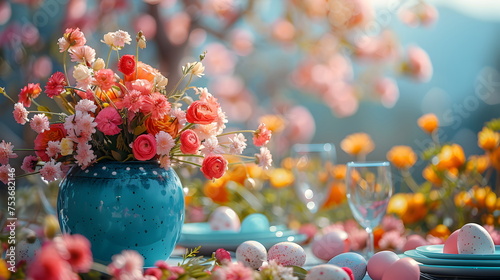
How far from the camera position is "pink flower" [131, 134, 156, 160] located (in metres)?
0.78

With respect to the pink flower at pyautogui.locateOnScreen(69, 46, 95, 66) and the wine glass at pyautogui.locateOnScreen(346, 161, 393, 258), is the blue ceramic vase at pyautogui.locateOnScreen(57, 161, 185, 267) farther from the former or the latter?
the wine glass at pyautogui.locateOnScreen(346, 161, 393, 258)

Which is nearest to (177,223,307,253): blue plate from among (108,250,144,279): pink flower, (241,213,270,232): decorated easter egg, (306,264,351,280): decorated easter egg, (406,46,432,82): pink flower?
(241,213,270,232): decorated easter egg

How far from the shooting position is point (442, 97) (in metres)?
3.77

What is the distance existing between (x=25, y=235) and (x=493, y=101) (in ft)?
10.7

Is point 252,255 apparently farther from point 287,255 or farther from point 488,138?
point 488,138

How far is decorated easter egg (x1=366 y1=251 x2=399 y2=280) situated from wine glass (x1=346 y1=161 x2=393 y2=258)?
204 millimetres

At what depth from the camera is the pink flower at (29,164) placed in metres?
0.84

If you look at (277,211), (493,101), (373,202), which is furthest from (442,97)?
(373,202)

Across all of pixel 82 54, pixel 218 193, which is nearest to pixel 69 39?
pixel 82 54

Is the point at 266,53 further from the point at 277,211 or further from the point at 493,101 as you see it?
the point at 277,211

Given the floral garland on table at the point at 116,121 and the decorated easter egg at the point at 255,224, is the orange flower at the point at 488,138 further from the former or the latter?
the floral garland on table at the point at 116,121

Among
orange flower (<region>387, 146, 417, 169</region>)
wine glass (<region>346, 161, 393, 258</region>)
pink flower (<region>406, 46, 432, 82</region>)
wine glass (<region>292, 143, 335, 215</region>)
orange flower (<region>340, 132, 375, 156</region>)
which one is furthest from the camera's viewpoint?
pink flower (<region>406, 46, 432, 82</region>)

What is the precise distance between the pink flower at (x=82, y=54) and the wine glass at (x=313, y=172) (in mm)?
629

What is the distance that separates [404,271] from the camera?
73cm
